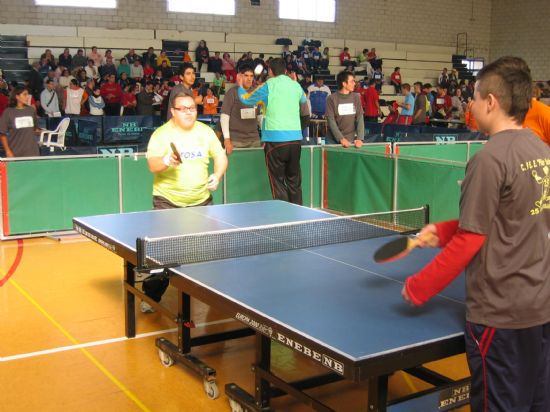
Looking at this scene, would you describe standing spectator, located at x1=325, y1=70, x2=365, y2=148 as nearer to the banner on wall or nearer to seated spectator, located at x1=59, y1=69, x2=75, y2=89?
the banner on wall

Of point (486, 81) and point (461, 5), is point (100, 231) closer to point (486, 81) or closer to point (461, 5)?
point (486, 81)

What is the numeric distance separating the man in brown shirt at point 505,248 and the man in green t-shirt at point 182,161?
3.66m

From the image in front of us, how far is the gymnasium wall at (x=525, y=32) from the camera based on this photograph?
29578 mm

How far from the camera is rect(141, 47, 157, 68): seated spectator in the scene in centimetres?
2289

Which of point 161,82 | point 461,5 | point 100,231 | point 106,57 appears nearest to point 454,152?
point 100,231

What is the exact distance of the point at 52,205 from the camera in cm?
948

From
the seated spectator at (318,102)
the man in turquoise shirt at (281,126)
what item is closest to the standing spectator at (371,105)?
the seated spectator at (318,102)

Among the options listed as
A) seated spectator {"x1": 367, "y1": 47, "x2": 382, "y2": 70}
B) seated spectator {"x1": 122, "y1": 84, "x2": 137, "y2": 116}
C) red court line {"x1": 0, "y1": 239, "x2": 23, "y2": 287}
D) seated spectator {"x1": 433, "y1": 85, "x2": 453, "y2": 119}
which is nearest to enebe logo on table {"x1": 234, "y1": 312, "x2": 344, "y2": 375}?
red court line {"x1": 0, "y1": 239, "x2": 23, "y2": 287}

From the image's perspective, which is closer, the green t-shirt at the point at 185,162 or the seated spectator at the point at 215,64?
the green t-shirt at the point at 185,162

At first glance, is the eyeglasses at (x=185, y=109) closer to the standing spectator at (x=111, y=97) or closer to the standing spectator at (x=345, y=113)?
the standing spectator at (x=345, y=113)

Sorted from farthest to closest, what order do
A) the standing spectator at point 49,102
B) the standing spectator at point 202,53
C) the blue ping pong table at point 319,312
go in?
the standing spectator at point 202,53, the standing spectator at point 49,102, the blue ping pong table at point 319,312

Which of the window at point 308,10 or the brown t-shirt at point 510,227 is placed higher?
the window at point 308,10

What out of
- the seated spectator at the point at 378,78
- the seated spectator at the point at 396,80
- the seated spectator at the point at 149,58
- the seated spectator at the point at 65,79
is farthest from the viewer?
the seated spectator at the point at 396,80

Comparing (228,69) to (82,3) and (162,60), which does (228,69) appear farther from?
(82,3)
